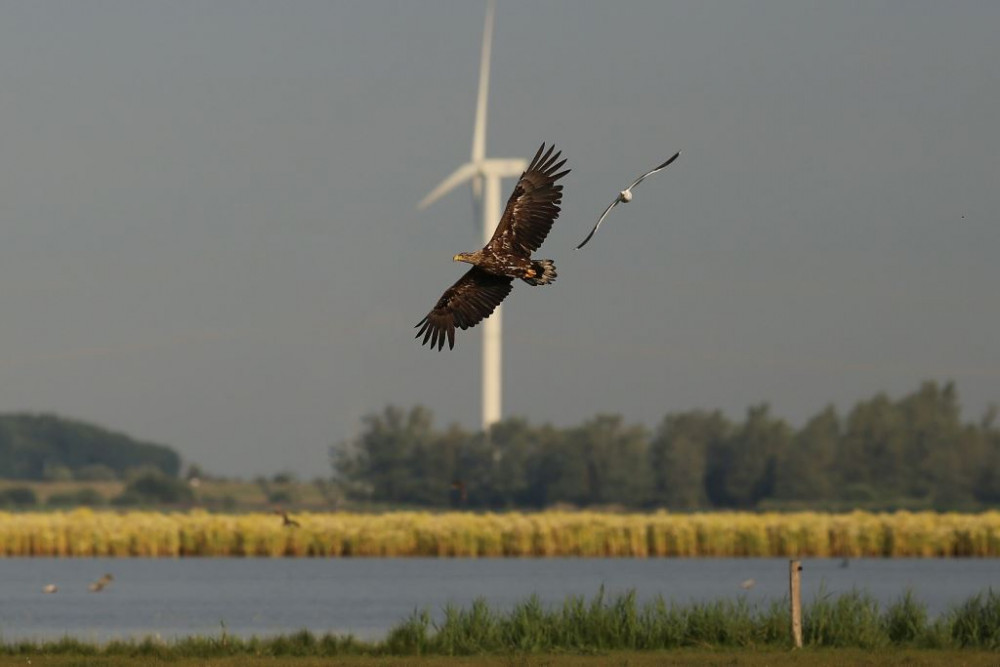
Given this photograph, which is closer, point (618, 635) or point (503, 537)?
point (618, 635)

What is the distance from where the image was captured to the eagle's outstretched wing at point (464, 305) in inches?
882

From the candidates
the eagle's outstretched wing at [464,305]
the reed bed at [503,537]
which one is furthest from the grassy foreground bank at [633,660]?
the reed bed at [503,537]

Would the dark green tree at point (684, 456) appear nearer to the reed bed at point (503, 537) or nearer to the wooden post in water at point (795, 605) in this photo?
the reed bed at point (503, 537)

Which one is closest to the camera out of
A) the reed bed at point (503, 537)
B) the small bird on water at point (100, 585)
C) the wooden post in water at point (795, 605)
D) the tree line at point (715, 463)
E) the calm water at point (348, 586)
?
the wooden post in water at point (795, 605)

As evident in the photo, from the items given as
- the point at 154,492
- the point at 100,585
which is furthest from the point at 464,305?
the point at 154,492

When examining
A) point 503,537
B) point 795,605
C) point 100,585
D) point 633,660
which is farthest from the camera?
point 503,537

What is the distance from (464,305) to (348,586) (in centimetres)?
4056

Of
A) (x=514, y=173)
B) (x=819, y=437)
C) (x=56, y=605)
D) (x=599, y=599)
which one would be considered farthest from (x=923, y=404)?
(x=599, y=599)

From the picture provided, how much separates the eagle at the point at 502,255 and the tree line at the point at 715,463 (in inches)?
4257

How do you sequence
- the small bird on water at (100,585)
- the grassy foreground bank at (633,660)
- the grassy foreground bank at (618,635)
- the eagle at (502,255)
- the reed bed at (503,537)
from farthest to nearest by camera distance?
the reed bed at (503,537) < the small bird on water at (100,585) < the grassy foreground bank at (618,635) < the grassy foreground bank at (633,660) < the eagle at (502,255)

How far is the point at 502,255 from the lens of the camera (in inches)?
860

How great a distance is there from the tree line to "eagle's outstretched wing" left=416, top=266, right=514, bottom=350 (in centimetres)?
10812

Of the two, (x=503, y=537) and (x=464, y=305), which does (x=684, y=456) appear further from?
(x=464, y=305)

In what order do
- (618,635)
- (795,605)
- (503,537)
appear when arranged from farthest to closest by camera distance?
(503,537)
(618,635)
(795,605)
